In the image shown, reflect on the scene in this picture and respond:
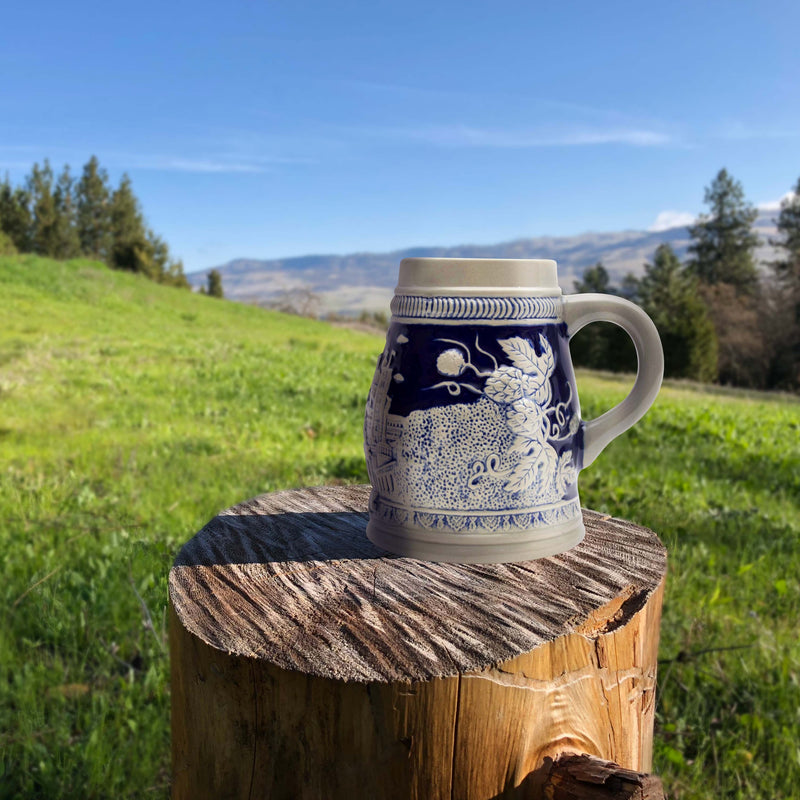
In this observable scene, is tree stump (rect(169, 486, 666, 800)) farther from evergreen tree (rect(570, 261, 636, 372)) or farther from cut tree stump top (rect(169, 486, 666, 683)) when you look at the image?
evergreen tree (rect(570, 261, 636, 372))

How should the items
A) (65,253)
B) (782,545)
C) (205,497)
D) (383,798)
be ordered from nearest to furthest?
(383,798), (782,545), (205,497), (65,253)

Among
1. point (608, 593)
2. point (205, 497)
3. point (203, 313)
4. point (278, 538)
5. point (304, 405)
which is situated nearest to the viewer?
point (608, 593)

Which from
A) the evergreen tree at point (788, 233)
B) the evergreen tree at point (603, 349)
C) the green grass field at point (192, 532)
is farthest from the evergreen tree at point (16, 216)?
the evergreen tree at point (788, 233)

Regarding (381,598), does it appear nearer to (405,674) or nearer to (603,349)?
(405,674)

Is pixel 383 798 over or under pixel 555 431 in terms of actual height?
under

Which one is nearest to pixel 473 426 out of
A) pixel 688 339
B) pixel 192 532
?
pixel 192 532

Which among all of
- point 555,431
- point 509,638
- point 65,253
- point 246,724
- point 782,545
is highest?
point 65,253

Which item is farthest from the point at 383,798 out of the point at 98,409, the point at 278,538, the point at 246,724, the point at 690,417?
the point at 690,417

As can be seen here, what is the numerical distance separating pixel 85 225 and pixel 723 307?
140 feet

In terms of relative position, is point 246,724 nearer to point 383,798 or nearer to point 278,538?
point 383,798

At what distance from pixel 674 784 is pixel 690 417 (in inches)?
269

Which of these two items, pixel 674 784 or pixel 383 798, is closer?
pixel 383 798

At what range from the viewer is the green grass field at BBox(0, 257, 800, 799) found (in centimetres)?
273

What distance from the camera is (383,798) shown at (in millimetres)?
1393
